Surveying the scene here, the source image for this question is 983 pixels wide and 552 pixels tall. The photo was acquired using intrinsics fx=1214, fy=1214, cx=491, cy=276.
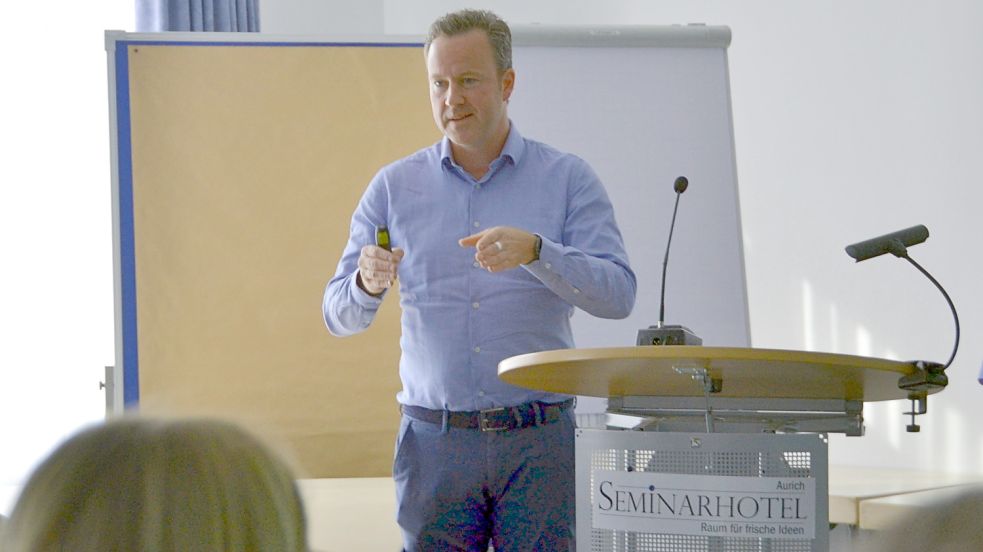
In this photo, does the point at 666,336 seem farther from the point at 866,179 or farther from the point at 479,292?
the point at 866,179

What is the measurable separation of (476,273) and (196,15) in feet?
8.97

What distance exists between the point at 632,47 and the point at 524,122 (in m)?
0.42

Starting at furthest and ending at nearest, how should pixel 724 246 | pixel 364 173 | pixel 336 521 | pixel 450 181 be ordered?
pixel 364 173, pixel 724 246, pixel 336 521, pixel 450 181

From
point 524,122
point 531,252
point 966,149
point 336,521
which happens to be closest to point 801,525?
point 531,252

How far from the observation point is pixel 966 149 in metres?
4.09

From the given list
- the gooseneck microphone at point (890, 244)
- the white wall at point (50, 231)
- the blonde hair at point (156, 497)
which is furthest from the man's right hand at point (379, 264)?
the white wall at point (50, 231)

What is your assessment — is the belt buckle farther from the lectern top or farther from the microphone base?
the microphone base

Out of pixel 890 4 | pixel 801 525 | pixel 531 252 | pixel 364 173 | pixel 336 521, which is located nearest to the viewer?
pixel 801 525

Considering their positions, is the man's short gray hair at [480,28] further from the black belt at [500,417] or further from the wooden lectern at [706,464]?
the wooden lectern at [706,464]

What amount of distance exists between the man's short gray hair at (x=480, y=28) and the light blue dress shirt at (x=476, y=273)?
0.17 m

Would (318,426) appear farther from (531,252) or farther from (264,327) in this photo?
(531,252)

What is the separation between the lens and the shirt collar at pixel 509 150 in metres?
2.56

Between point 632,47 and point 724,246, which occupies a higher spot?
point 632,47

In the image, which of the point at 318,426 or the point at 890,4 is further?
the point at 890,4
